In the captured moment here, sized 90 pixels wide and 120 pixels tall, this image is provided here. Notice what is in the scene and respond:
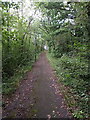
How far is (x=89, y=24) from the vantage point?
4.97m

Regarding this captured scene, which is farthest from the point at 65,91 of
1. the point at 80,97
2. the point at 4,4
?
the point at 4,4

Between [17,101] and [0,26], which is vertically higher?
[0,26]

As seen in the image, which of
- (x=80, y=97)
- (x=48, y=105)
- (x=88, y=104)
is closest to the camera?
(x=88, y=104)

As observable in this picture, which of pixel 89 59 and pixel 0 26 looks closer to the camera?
pixel 89 59

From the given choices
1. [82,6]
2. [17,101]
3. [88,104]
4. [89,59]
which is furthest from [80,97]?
[82,6]

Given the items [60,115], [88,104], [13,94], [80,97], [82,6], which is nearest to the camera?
[60,115]

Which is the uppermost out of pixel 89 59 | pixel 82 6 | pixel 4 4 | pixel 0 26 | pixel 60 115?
pixel 82 6

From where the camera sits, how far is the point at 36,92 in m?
5.14

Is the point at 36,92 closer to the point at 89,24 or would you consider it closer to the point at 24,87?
the point at 24,87

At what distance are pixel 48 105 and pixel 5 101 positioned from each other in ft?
5.82

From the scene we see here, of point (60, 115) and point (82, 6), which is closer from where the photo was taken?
point (60, 115)

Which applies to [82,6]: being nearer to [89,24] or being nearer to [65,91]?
[89,24]

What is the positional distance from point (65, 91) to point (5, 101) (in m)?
2.69

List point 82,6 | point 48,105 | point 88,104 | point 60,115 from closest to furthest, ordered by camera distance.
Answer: point 60,115, point 88,104, point 48,105, point 82,6
